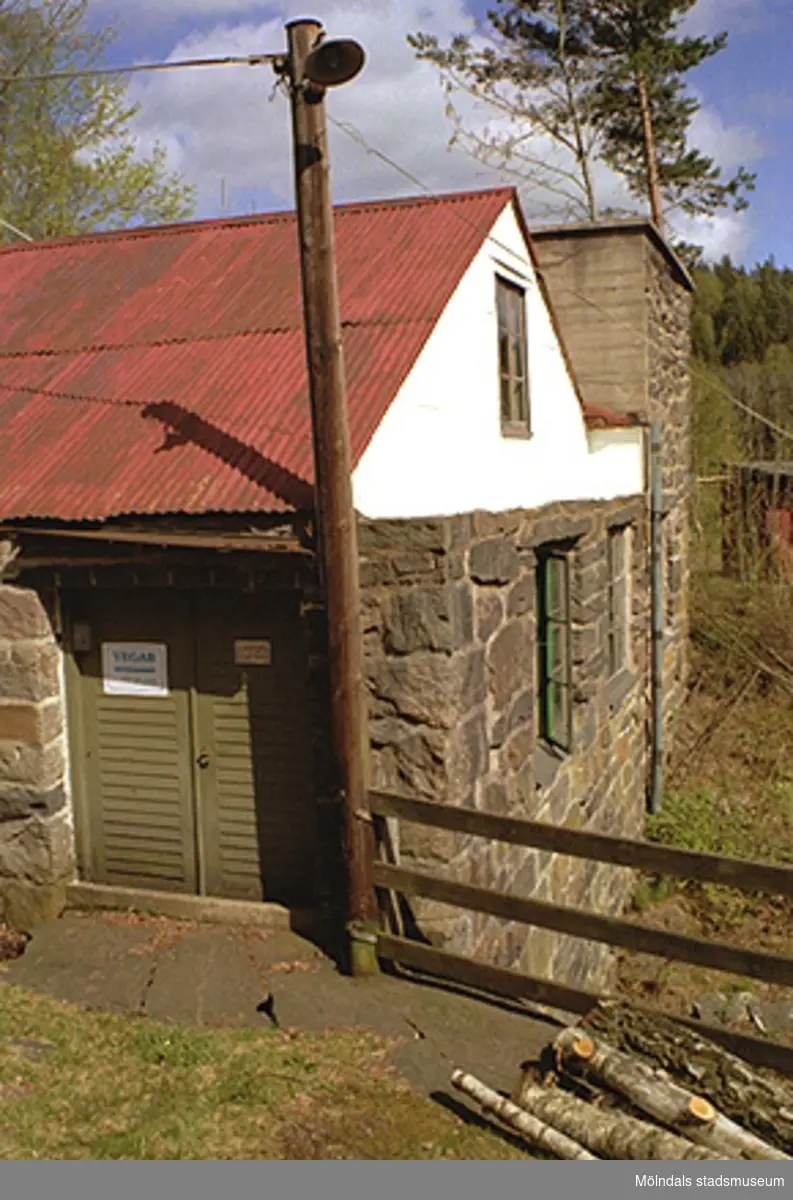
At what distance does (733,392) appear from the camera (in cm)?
2675

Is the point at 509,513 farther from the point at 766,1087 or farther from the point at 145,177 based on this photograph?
the point at 145,177

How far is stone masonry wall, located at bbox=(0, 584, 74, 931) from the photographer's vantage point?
598 cm

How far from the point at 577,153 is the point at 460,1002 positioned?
49.6ft

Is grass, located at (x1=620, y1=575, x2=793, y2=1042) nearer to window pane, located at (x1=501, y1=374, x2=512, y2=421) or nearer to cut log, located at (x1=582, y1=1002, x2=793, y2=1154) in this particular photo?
window pane, located at (x1=501, y1=374, x2=512, y2=421)

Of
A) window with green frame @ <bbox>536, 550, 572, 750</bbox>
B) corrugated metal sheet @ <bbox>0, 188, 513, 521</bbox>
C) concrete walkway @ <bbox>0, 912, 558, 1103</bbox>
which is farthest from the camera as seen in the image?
window with green frame @ <bbox>536, 550, 572, 750</bbox>

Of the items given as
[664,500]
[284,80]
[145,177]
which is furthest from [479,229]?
[145,177]

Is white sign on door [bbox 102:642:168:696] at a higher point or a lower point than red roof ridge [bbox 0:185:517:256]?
lower

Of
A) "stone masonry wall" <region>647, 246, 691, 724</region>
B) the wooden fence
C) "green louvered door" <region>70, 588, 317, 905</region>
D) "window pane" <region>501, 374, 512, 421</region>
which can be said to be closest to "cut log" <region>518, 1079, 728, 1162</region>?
the wooden fence

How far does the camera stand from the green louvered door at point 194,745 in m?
5.94

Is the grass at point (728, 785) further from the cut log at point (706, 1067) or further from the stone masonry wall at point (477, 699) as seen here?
the cut log at point (706, 1067)

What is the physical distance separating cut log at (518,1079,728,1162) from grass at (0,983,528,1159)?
199 millimetres

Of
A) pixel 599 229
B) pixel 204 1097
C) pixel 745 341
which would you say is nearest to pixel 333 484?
pixel 204 1097

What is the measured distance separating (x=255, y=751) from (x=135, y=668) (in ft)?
2.71

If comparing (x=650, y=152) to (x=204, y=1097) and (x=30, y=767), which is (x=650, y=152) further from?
(x=204, y=1097)
